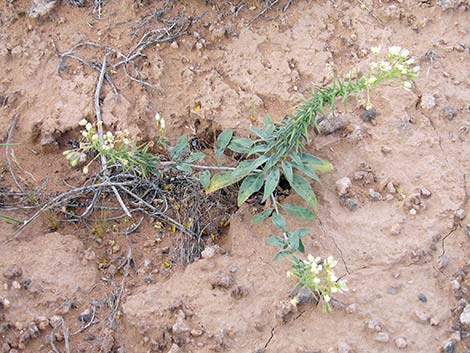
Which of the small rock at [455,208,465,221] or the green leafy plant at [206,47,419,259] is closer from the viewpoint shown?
the green leafy plant at [206,47,419,259]

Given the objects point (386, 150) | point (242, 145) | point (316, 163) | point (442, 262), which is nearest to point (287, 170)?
point (316, 163)

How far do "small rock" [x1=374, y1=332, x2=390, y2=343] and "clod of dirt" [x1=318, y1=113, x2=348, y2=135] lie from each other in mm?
1225

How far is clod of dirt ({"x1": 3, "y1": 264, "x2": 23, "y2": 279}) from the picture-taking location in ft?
10.3

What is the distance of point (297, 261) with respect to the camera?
2.92 m

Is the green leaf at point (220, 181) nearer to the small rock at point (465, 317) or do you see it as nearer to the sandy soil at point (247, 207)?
the sandy soil at point (247, 207)

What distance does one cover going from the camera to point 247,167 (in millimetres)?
3223

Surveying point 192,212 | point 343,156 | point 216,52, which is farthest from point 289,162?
point 216,52

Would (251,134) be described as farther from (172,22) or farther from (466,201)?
(466,201)

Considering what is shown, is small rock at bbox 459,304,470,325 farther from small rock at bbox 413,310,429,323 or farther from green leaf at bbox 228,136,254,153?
green leaf at bbox 228,136,254,153

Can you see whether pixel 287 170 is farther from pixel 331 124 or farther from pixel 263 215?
pixel 331 124

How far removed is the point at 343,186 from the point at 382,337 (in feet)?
2.82

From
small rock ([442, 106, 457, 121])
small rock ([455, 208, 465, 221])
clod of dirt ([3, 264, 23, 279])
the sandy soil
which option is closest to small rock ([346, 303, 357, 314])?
the sandy soil

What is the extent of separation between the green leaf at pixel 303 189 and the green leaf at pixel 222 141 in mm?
438

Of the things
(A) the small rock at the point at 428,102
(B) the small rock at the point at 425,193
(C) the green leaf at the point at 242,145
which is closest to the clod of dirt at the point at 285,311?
(C) the green leaf at the point at 242,145
